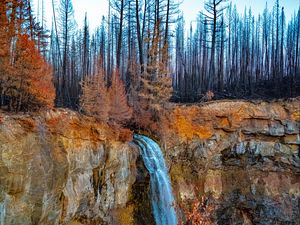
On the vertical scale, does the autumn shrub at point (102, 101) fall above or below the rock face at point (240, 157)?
above

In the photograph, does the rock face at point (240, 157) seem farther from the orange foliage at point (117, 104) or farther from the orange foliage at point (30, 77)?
the orange foliage at point (30, 77)

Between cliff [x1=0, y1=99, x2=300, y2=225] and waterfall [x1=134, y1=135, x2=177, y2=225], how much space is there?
46 centimetres

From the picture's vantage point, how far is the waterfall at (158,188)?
1569cm

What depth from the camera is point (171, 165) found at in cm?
1983

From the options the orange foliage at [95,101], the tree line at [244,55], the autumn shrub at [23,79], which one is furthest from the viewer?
the tree line at [244,55]

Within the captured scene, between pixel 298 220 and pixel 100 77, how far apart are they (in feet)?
53.7

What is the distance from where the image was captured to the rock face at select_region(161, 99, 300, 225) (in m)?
20.4

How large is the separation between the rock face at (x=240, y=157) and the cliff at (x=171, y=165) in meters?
0.07

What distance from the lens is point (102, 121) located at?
14188 millimetres

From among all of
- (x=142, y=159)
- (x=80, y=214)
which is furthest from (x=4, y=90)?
(x=142, y=159)

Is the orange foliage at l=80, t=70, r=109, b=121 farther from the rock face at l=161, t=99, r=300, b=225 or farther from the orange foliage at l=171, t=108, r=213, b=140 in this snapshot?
the orange foliage at l=171, t=108, r=213, b=140

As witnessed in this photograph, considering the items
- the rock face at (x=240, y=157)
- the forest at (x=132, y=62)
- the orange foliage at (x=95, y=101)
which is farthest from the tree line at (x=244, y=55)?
the orange foliage at (x=95, y=101)

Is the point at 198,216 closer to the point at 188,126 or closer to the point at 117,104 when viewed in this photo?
the point at 117,104

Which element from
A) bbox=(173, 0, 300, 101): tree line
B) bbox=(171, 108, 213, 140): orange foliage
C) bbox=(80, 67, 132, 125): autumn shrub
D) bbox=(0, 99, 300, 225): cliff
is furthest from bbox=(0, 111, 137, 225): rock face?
bbox=(173, 0, 300, 101): tree line
